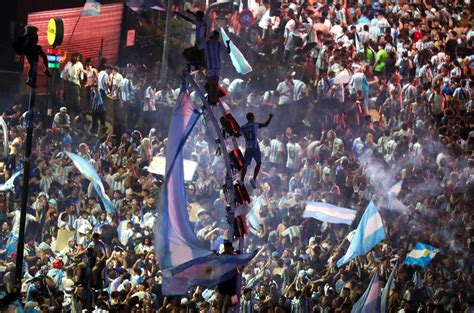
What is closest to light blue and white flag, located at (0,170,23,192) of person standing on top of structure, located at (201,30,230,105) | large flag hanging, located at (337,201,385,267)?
large flag hanging, located at (337,201,385,267)

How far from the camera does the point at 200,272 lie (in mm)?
20688

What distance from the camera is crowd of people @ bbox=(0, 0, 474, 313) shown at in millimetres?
27156

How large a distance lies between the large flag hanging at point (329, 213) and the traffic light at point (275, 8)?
11.0 m

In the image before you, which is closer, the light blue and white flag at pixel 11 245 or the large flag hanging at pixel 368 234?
the large flag hanging at pixel 368 234

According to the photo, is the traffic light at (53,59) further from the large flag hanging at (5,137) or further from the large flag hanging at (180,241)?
the large flag hanging at (180,241)

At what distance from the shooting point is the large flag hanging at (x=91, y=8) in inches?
1665

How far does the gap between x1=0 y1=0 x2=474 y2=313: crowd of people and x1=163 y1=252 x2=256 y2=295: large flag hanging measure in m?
2.79

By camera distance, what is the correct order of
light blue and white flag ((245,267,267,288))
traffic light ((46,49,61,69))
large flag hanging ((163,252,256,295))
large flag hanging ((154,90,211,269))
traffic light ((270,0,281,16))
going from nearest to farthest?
large flag hanging ((163,252,256,295)) → large flag hanging ((154,90,211,269)) → light blue and white flag ((245,267,267,288)) → traffic light ((46,49,61,69)) → traffic light ((270,0,281,16))

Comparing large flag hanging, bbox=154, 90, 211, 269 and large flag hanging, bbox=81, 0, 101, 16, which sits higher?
large flag hanging, bbox=81, 0, 101, 16

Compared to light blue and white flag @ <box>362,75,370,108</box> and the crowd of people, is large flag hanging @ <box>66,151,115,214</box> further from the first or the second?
light blue and white flag @ <box>362,75,370,108</box>

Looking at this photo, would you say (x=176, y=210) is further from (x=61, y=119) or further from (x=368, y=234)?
(x=61, y=119)

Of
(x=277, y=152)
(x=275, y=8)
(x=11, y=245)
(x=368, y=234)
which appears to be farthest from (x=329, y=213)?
(x=275, y=8)

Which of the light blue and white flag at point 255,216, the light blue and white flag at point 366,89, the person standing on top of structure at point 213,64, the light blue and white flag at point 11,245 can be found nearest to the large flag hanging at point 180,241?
the person standing on top of structure at point 213,64

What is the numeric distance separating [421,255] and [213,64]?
10615 millimetres
